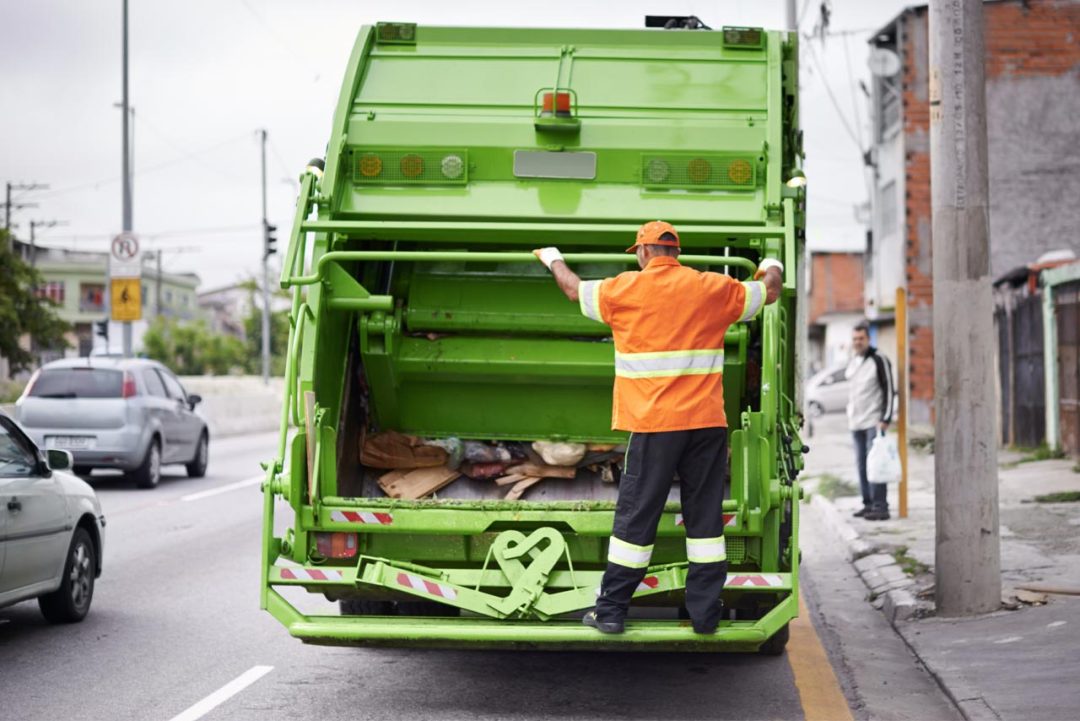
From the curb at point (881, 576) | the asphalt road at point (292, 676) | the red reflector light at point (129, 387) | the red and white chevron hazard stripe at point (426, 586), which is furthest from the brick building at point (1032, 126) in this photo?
the red and white chevron hazard stripe at point (426, 586)

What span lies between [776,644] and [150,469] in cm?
1166

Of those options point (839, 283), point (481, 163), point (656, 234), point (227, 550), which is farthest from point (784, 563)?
point (839, 283)

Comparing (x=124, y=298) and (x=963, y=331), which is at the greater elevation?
(x=124, y=298)

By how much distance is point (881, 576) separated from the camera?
9414 millimetres

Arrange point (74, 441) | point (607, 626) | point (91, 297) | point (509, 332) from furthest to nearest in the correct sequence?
1. point (91, 297)
2. point (74, 441)
3. point (509, 332)
4. point (607, 626)

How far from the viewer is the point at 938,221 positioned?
26.0ft

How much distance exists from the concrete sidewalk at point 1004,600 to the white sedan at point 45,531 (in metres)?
4.65

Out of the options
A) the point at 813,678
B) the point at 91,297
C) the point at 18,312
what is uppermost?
the point at 91,297

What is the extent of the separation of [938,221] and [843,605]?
2592 millimetres

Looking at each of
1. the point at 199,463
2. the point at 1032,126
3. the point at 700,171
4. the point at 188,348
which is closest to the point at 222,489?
the point at 199,463

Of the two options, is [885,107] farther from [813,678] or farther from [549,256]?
[549,256]

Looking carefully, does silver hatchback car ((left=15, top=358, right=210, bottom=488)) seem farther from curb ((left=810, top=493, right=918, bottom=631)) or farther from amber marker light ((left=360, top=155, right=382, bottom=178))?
amber marker light ((left=360, top=155, right=382, bottom=178))

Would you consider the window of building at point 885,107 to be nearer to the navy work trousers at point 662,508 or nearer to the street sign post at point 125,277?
the street sign post at point 125,277

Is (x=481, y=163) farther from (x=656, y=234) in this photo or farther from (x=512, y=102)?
(x=656, y=234)
